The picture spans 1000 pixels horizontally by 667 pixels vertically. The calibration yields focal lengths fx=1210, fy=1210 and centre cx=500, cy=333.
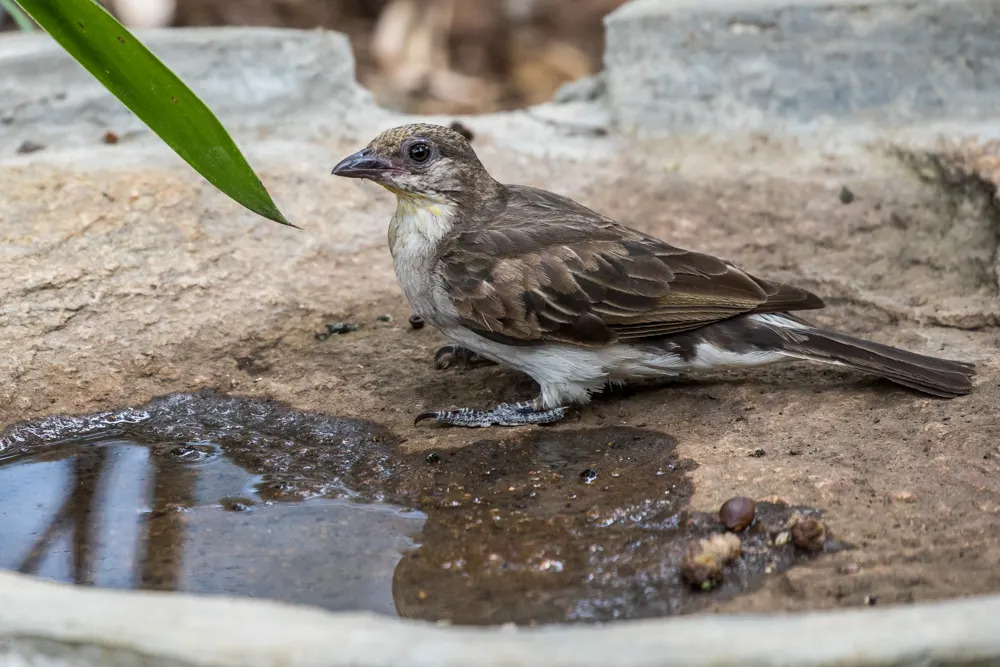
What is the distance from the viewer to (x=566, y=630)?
2.61 meters

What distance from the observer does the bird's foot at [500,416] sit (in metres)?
5.02

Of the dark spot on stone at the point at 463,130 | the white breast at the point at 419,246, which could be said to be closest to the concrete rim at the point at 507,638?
the white breast at the point at 419,246

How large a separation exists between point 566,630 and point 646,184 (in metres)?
4.53

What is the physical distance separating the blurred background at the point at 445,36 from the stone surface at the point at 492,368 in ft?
16.4

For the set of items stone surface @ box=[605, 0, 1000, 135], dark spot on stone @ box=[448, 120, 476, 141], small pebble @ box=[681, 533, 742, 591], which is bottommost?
small pebble @ box=[681, 533, 742, 591]

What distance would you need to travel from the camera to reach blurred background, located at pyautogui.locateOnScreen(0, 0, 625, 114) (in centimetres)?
1234

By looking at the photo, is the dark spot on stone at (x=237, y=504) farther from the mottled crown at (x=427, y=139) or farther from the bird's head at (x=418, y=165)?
the mottled crown at (x=427, y=139)

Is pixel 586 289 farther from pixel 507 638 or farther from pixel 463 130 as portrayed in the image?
pixel 507 638

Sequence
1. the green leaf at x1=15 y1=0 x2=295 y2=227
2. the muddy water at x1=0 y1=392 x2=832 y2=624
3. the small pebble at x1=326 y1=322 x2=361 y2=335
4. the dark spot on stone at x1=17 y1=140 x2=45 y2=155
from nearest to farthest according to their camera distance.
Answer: the muddy water at x1=0 y1=392 x2=832 y2=624, the green leaf at x1=15 y1=0 x2=295 y2=227, the small pebble at x1=326 y1=322 x2=361 y2=335, the dark spot on stone at x1=17 y1=140 x2=45 y2=155

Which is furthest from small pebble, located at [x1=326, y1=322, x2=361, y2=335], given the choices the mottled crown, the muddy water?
the mottled crown

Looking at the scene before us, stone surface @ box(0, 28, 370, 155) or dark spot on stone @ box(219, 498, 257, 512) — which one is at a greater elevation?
stone surface @ box(0, 28, 370, 155)

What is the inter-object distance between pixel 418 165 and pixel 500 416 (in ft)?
4.09

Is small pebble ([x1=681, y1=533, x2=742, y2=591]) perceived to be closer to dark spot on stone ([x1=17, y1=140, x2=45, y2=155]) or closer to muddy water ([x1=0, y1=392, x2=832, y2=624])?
muddy water ([x1=0, y1=392, x2=832, y2=624])

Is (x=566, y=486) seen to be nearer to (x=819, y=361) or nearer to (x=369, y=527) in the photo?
(x=369, y=527)
